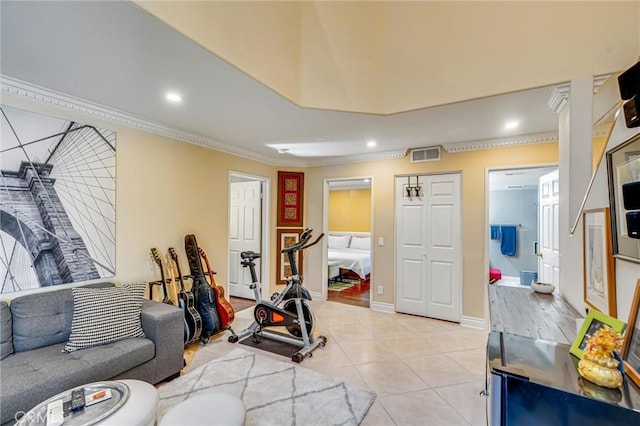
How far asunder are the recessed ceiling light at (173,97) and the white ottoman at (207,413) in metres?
2.28

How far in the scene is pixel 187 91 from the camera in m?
2.34

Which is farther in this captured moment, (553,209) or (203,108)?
(553,209)

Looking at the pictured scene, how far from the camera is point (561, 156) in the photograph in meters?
2.24

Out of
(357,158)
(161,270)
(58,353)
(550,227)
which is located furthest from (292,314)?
(550,227)

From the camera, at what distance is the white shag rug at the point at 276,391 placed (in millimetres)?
2031

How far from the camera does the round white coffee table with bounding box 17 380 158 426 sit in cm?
133

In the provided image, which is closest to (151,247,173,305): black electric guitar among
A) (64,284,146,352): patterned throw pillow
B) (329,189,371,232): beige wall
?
(64,284,146,352): patterned throw pillow

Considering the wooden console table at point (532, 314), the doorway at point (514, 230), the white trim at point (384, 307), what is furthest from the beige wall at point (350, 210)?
the wooden console table at point (532, 314)

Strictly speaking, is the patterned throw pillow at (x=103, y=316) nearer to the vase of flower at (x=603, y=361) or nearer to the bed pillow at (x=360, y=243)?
the vase of flower at (x=603, y=361)

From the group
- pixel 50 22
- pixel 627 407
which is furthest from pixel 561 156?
pixel 50 22

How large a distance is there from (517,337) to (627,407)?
21.7 inches

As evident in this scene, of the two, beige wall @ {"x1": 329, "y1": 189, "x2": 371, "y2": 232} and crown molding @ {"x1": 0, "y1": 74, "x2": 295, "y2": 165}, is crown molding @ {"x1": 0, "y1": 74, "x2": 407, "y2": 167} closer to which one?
crown molding @ {"x1": 0, "y1": 74, "x2": 295, "y2": 165}

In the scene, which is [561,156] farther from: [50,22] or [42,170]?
[42,170]

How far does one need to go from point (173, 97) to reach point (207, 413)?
2382 millimetres
